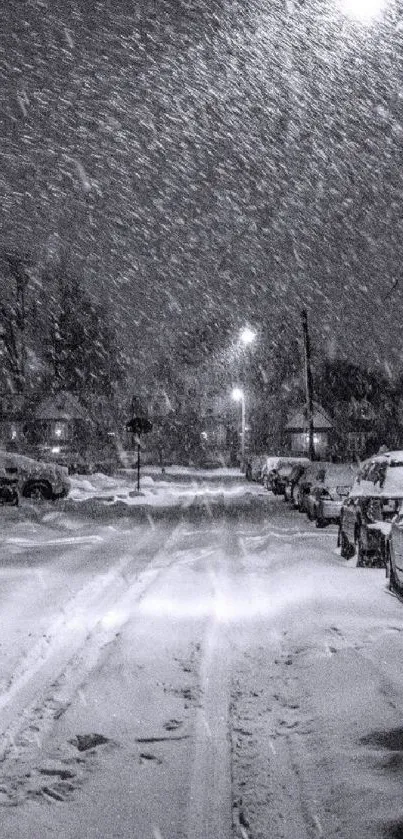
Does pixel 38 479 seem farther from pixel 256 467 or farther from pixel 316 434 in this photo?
pixel 316 434

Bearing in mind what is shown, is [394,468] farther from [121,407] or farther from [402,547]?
[121,407]

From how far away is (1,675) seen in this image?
696 centimetres

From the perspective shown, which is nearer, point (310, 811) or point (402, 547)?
point (310, 811)

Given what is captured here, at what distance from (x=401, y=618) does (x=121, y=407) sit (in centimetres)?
7444

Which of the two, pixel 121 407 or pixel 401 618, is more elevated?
pixel 121 407

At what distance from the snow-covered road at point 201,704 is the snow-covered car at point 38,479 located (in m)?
18.2

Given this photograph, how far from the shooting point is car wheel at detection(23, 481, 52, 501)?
3134 cm

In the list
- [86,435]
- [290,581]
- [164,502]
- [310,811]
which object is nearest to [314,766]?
[310,811]

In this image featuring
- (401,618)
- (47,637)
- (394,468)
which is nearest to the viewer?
(47,637)

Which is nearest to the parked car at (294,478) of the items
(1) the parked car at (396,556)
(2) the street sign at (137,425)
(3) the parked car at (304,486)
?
(3) the parked car at (304,486)

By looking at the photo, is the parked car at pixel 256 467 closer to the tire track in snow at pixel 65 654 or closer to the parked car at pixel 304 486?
the parked car at pixel 304 486

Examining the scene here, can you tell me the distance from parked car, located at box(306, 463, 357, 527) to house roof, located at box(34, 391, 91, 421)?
179 ft

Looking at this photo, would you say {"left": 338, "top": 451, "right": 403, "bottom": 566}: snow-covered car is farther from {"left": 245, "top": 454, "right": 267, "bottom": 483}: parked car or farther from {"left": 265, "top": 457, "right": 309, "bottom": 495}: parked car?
{"left": 245, "top": 454, "right": 267, "bottom": 483}: parked car

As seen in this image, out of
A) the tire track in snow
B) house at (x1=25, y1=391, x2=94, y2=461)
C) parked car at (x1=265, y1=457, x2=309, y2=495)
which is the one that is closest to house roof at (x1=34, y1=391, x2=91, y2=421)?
house at (x1=25, y1=391, x2=94, y2=461)
